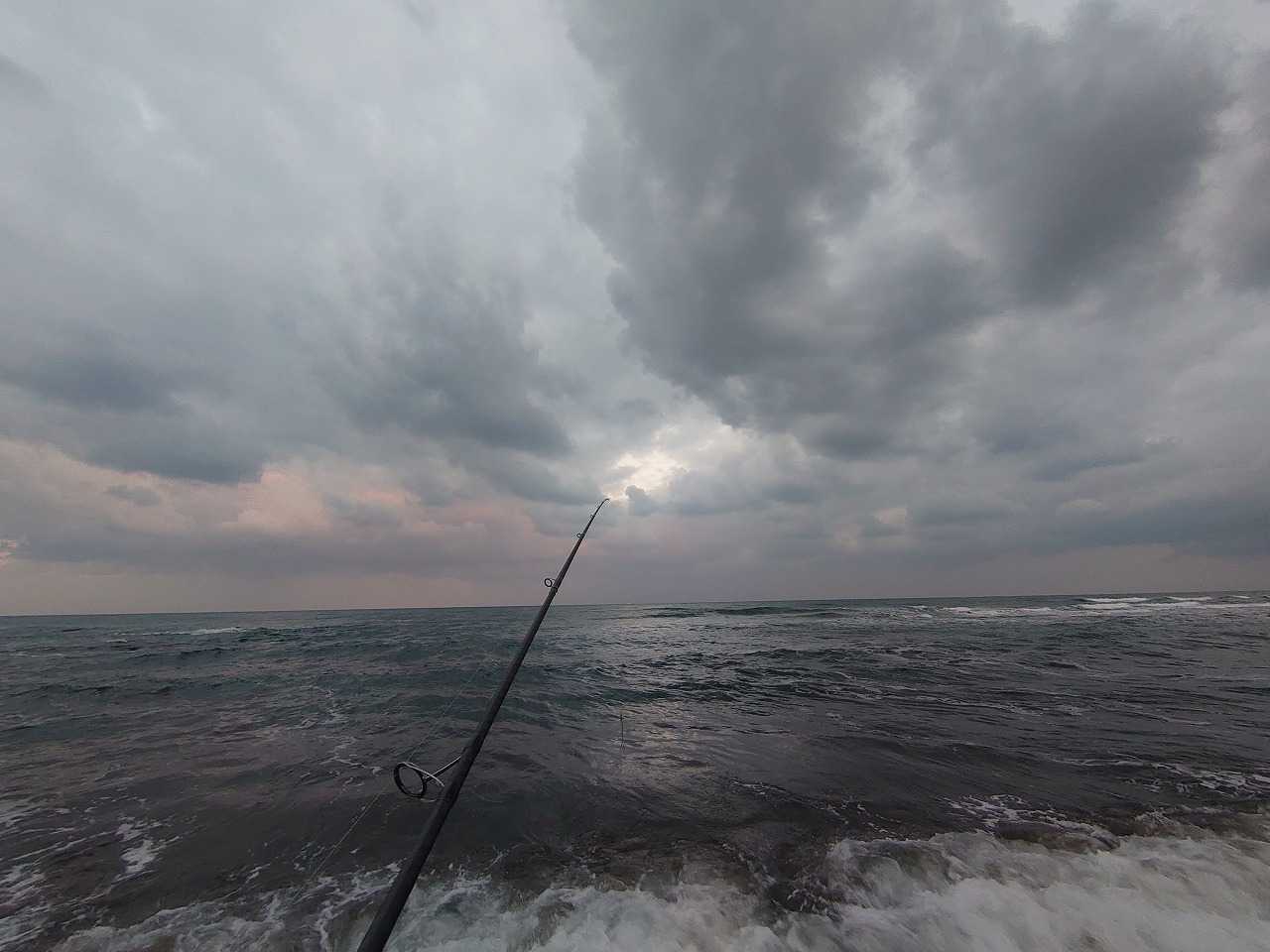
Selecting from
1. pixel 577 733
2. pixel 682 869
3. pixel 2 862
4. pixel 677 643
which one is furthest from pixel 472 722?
pixel 677 643

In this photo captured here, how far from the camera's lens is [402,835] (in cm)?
645

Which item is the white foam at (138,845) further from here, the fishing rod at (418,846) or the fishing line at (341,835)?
the fishing rod at (418,846)

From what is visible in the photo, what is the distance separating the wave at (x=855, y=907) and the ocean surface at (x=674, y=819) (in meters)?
0.03

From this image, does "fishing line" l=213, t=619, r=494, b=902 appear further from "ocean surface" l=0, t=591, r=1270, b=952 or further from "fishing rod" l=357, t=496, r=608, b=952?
"fishing rod" l=357, t=496, r=608, b=952

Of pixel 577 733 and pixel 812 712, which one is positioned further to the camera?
pixel 812 712

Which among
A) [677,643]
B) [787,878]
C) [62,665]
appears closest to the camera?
[787,878]

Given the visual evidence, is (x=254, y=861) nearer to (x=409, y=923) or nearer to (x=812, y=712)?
(x=409, y=923)

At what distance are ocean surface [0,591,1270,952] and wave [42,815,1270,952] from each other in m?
0.03

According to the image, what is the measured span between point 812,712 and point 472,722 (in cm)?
826

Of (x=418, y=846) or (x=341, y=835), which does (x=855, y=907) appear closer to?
(x=418, y=846)

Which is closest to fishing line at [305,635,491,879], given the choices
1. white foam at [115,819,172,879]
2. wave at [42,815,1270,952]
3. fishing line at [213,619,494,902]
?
fishing line at [213,619,494,902]

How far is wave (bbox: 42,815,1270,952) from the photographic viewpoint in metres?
4.11

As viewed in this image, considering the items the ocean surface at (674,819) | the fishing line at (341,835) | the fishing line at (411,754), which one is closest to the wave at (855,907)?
the ocean surface at (674,819)

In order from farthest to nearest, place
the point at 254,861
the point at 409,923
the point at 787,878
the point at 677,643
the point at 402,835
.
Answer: the point at 677,643
the point at 402,835
the point at 254,861
the point at 787,878
the point at 409,923
